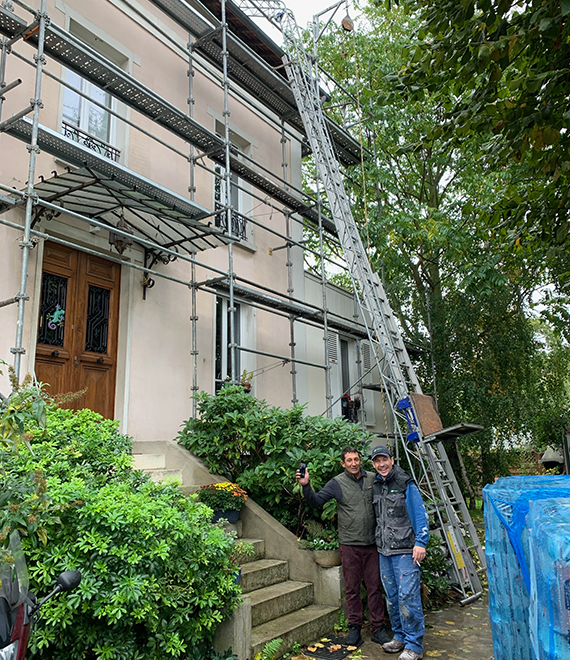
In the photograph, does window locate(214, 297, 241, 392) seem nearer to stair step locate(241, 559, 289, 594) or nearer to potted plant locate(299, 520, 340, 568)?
potted plant locate(299, 520, 340, 568)

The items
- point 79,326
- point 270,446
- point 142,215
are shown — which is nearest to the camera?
point 270,446

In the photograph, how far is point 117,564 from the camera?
12.0ft

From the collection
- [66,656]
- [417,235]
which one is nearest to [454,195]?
[417,235]

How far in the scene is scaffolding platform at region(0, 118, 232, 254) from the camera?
6598mm

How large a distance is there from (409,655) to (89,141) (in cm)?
781

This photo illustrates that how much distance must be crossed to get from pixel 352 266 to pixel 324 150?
2.71 meters

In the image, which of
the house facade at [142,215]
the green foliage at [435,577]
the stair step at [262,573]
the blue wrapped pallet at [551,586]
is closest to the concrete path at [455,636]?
the green foliage at [435,577]

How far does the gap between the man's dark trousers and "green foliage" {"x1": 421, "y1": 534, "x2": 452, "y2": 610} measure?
1.19 meters

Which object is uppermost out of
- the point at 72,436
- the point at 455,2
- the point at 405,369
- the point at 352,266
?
the point at 455,2

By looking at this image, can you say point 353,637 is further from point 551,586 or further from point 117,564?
point 551,586

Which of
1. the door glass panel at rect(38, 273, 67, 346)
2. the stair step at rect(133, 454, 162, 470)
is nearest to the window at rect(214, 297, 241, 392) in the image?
the stair step at rect(133, 454, 162, 470)

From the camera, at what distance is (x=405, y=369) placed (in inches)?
356

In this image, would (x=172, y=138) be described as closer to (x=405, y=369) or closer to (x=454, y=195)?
(x=405, y=369)

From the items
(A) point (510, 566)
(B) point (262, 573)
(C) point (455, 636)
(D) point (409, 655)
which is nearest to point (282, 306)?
(B) point (262, 573)
